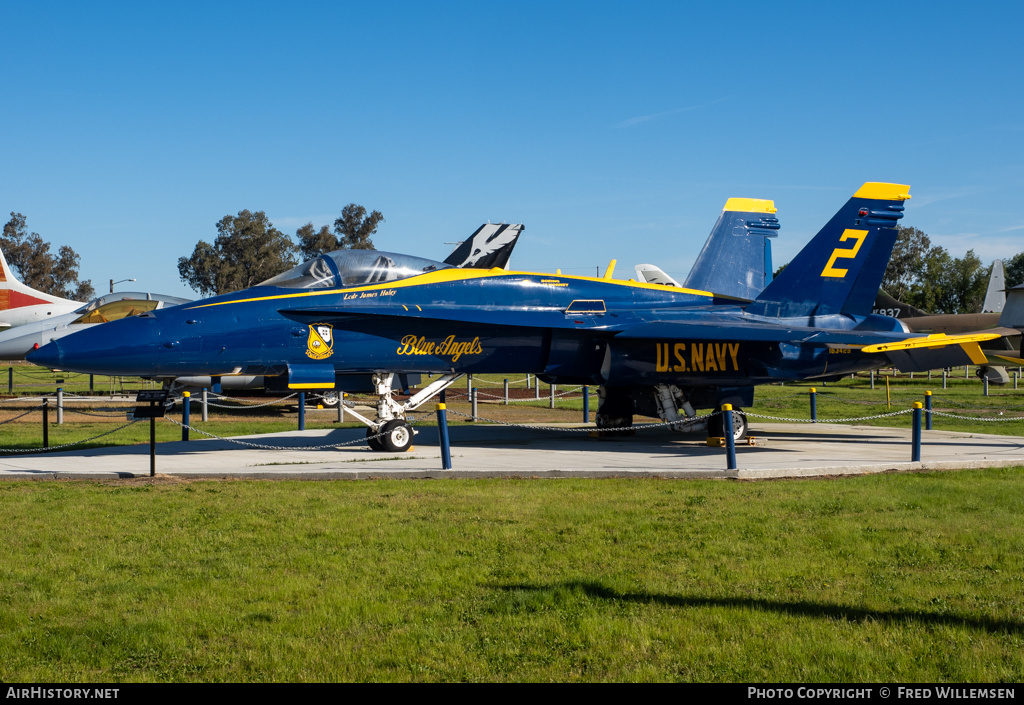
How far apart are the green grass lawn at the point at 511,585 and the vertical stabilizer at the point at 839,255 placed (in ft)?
23.9

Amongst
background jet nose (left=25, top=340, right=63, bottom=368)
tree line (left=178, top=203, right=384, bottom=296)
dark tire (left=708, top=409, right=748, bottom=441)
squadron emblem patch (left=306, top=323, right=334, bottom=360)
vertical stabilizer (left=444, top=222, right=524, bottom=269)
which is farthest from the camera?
tree line (left=178, top=203, right=384, bottom=296)

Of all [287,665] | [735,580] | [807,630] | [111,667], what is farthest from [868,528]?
[111,667]

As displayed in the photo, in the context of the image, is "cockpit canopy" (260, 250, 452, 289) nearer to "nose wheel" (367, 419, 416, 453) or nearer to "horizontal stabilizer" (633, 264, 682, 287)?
"nose wheel" (367, 419, 416, 453)

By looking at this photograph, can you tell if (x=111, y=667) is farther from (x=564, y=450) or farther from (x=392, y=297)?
(x=564, y=450)

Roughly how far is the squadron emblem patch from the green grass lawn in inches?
123

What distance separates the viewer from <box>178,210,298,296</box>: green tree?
253ft

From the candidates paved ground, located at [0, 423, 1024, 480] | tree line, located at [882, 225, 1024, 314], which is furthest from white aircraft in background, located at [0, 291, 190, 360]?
tree line, located at [882, 225, 1024, 314]

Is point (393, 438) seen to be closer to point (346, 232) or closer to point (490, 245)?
point (490, 245)

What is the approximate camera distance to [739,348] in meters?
14.7

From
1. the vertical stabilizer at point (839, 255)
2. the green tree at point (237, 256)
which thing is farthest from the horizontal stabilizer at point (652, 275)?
the green tree at point (237, 256)

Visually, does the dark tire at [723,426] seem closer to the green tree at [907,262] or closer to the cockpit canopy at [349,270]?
the cockpit canopy at [349,270]

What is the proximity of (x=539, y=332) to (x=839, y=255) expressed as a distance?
6484mm

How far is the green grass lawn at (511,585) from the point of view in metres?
4.64

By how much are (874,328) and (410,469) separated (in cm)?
1031
